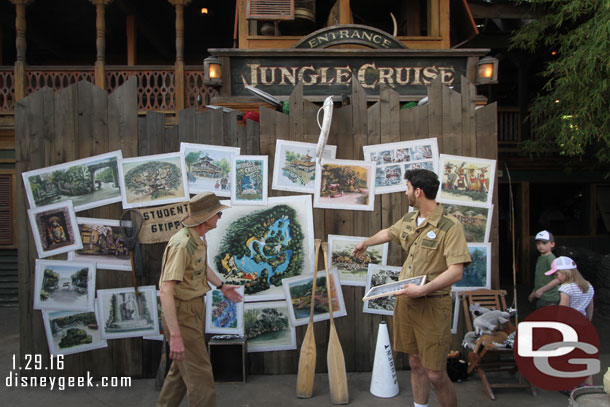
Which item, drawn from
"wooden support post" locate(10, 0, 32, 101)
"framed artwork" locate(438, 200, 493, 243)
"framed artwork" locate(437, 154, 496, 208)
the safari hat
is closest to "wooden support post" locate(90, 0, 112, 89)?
"wooden support post" locate(10, 0, 32, 101)

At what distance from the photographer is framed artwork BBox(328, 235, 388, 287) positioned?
4914mm

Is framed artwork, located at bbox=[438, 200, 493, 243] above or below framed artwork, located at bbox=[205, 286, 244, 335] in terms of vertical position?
above

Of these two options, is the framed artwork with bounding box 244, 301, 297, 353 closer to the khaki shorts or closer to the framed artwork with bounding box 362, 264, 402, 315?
the framed artwork with bounding box 362, 264, 402, 315

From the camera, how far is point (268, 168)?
488cm

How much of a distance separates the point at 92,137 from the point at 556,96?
25.6ft

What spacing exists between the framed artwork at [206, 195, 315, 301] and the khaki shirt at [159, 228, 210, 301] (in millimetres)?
1310

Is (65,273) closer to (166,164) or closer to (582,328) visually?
(166,164)

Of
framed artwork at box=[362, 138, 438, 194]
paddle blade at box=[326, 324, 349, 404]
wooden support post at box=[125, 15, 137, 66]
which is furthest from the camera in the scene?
wooden support post at box=[125, 15, 137, 66]

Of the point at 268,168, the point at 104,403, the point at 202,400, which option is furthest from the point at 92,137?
the point at 202,400

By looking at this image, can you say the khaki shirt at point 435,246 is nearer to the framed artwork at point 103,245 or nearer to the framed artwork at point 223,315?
the framed artwork at point 223,315

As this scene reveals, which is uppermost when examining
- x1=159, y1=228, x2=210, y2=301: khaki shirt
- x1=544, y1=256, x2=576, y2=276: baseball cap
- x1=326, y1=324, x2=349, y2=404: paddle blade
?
x1=159, y1=228, x2=210, y2=301: khaki shirt

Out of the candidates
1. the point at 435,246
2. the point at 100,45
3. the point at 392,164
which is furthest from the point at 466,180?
the point at 100,45

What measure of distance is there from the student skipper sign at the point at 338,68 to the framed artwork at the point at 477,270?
9.25ft

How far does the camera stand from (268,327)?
489 centimetres
